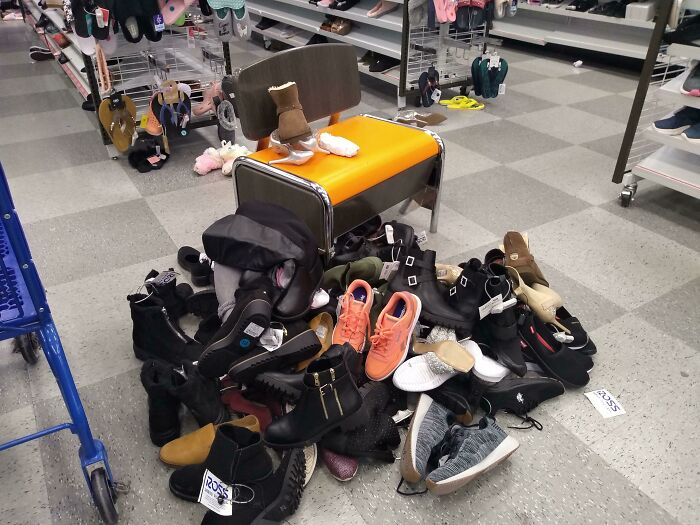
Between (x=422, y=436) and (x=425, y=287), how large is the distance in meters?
0.59

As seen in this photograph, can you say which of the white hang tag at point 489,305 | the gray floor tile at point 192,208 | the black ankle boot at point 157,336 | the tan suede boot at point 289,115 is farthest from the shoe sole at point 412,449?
the gray floor tile at point 192,208

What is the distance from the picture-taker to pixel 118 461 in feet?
4.94

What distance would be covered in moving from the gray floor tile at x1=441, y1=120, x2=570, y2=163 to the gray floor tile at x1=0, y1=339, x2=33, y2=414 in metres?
2.75

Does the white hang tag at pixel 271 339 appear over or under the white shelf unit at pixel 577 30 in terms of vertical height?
under

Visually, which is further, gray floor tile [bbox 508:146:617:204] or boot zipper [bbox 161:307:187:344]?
gray floor tile [bbox 508:146:617:204]

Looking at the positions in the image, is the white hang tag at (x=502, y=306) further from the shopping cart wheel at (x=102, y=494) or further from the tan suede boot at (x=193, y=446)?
the shopping cart wheel at (x=102, y=494)

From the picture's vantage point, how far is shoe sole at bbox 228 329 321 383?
1.55 meters

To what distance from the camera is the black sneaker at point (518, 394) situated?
1.64m

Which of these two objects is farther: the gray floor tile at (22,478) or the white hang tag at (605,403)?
the white hang tag at (605,403)

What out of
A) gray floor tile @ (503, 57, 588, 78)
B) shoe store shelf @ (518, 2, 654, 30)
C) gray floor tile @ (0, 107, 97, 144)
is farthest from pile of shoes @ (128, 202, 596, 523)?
shoe store shelf @ (518, 2, 654, 30)

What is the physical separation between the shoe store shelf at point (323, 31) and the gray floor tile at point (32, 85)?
217 cm

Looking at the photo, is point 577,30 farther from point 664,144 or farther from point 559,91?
point 664,144

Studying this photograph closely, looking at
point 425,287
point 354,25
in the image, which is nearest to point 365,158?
point 425,287

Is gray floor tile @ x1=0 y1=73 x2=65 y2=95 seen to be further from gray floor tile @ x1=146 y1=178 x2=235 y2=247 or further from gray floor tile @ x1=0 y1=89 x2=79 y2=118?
gray floor tile @ x1=146 y1=178 x2=235 y2=247
